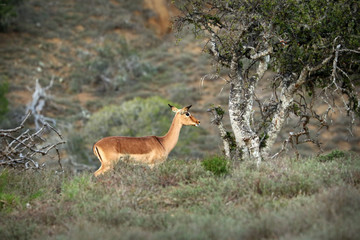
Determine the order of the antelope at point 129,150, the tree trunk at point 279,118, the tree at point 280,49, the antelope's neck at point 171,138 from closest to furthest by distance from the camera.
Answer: the antelope at point 129,150, the tree at point 280,49, the antelope's neck at point 171,138, the tree trunk at point 279,118

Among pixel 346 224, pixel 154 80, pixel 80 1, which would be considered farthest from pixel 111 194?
pixel 80 1

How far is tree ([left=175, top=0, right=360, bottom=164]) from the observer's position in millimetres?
10531

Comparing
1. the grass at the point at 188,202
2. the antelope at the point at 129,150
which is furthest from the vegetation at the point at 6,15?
the grass at the point at 188,202

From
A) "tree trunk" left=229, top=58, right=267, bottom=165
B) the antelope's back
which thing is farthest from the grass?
"tree trunk" left=229, top=58, right=267, bottom=165

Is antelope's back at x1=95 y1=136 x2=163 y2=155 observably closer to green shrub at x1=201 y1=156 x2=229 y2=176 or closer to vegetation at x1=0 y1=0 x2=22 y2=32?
green shrub at x1=201 y1=156 x2=229 y2=176

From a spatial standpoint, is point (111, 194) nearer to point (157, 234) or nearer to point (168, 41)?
point (157, 234)

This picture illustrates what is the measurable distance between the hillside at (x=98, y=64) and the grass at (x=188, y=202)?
17.1m

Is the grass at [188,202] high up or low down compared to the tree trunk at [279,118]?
down

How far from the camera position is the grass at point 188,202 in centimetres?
662

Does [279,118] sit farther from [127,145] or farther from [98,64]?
[98,64]

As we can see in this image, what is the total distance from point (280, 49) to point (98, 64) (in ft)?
101

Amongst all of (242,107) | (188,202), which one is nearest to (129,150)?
(188,202)

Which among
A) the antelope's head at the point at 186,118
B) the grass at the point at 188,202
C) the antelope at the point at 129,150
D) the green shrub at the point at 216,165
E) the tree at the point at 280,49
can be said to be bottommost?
the grass at the point at 188,202

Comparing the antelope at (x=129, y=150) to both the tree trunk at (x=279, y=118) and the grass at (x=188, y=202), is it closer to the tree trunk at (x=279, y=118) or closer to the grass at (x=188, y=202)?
the grass at (x=188, y=202)
